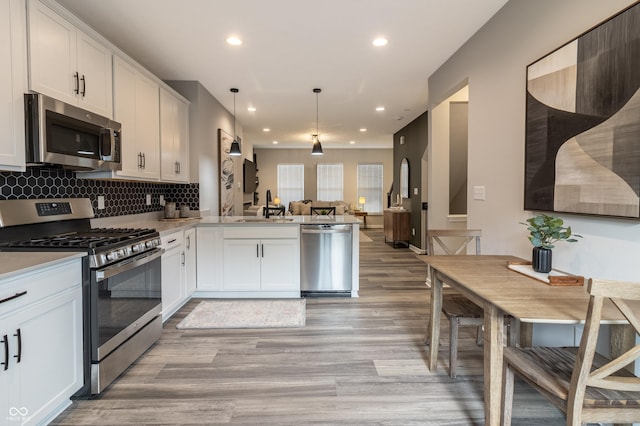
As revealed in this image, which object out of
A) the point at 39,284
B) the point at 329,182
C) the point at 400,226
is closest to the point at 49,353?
the point at 39,284

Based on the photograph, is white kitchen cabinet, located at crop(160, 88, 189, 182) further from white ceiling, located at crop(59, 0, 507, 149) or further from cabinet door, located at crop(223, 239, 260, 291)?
cabinet door, located at crop(223, 239, 260, 291)

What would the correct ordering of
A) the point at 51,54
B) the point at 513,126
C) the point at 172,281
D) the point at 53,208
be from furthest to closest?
the point at 172,281 → the point at 513,126 → the point at 53,208 → the point at 51,54

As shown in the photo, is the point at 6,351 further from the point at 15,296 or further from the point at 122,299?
the point at 122,299

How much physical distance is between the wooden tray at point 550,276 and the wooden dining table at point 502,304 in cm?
3

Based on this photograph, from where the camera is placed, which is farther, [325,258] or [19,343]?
[325,258]

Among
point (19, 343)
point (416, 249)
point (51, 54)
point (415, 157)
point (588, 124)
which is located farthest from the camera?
point (415, 157)

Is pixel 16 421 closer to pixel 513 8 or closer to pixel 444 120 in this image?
pixel 513 8

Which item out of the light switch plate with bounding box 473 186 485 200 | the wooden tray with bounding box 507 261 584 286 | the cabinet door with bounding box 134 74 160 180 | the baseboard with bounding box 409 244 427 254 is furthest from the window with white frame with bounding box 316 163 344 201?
the wooden tray with bounding box 507 261 584 286

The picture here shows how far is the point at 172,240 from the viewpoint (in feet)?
10.1

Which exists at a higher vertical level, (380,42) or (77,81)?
(380,42)

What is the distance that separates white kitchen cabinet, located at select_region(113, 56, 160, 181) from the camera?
2812 millimetres

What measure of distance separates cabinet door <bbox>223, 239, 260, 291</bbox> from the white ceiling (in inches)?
81.8

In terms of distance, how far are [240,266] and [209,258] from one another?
369 mm

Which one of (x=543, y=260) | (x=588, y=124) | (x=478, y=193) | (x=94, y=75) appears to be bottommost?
(x=543, y=260)
